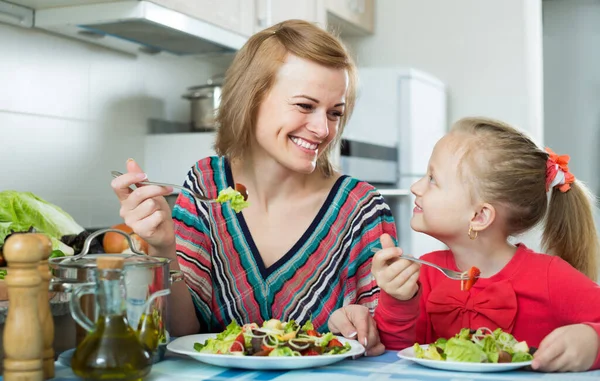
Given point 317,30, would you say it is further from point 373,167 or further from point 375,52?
point 375,52

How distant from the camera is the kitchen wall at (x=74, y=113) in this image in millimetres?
2133

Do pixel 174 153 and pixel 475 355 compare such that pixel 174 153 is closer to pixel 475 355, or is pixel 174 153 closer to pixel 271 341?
pixel 271 341

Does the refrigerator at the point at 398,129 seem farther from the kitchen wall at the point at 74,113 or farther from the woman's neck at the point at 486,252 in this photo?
the woman's neck at the point at 486,252

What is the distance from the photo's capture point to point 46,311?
0.92 metres

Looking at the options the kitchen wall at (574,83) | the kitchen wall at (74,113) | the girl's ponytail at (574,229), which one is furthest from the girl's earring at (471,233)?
the kitchen wall at (574,83)

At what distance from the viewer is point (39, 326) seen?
0.89 meters

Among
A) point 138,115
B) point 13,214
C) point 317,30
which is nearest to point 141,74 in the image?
point 138,115

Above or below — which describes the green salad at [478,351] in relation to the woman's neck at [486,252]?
below

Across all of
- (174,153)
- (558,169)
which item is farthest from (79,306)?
(174,153)

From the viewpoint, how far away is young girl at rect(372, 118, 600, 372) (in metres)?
1.37

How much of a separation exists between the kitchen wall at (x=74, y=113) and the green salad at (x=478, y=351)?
4.99 ft

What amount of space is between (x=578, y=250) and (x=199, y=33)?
1372 mm

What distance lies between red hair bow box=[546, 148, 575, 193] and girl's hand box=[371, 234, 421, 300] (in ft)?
1.47

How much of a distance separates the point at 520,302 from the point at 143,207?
2.43 ft
